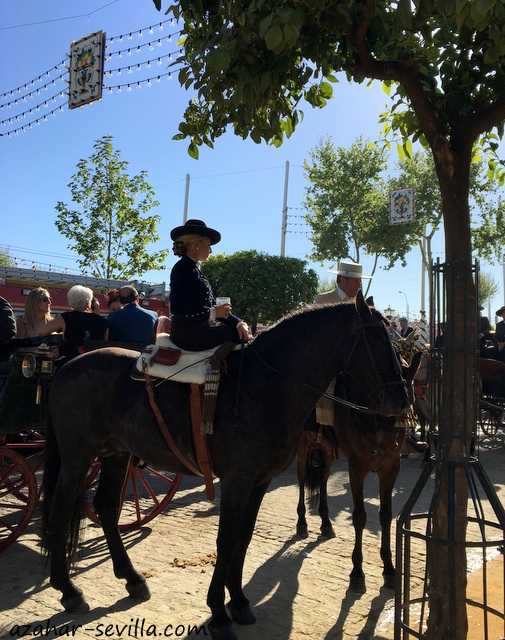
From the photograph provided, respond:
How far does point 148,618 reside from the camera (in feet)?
13.6

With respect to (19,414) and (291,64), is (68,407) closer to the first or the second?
(19,414)

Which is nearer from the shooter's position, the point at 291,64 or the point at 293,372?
the point at 291,64

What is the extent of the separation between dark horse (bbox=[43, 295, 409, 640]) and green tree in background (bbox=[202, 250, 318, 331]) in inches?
912

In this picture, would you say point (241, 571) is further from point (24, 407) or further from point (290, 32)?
point (290, 32)

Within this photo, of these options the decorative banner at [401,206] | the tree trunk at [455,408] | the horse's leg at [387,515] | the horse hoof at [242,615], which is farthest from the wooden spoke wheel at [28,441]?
the decorative banner at [401,206]

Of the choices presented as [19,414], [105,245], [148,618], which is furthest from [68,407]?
[105,245]

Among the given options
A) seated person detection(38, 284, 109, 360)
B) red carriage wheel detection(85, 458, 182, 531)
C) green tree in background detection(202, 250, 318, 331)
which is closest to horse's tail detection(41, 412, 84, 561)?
red carriage wheel detection(85, 458, 182, 531)

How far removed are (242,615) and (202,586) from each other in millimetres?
610

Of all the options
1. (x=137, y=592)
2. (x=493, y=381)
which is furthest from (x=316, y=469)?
(x=493, y=381)

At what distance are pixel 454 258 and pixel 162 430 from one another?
90.2 inches

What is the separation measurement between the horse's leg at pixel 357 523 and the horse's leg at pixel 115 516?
1650mm

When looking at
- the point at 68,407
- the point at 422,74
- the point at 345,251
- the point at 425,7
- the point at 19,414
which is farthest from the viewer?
the point at 345,251

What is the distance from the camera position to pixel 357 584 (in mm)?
4789

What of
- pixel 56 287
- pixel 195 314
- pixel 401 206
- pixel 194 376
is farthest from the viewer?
pixel 401 206
